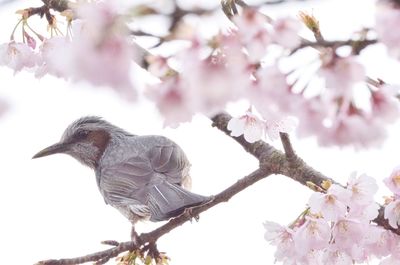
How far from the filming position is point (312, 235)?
2693mm

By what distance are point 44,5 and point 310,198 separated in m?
1.32

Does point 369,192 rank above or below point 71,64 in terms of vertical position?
below

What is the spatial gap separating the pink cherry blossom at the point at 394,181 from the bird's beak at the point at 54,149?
3.14m

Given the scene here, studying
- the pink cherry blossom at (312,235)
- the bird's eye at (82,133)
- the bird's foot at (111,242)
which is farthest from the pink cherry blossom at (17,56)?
the bird's eye at (82,133)

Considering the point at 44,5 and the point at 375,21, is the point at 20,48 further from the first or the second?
the point at 375,21

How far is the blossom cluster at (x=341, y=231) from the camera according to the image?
2.62m

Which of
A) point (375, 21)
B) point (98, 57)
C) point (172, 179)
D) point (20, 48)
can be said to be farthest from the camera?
point (172, 179)

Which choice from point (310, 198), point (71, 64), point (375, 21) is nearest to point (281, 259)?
point (310, 198)

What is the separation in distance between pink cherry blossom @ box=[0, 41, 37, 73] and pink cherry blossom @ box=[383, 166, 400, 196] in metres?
1.45

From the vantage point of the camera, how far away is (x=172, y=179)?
14.6ft

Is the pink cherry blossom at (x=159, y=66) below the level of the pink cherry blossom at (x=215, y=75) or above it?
below

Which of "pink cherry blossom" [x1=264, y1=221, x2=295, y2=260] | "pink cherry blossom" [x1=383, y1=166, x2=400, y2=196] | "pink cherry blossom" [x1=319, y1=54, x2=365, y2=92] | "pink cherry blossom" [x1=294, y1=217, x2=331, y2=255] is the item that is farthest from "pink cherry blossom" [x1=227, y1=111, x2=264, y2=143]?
"pink cherry blossom" [x1=319, y1=54, x2=365, y2=92]

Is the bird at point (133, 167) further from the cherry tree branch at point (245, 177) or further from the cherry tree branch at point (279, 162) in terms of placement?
the cherry tree branch at point (279, 162)

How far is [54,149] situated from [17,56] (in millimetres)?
2575
